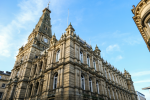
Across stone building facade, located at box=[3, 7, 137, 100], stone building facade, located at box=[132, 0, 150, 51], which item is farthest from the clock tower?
stone building facade, located at box=[132, 0, 150, 51]

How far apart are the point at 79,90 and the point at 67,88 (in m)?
2.46

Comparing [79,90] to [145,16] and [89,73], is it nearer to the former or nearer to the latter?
[89,73]

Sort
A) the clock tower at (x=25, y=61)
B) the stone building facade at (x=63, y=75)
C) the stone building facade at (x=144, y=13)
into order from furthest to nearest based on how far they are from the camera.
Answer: the clock tower at (x=25, y=61)
the stone building facade at (x=63, y=75)
the stone building facade at (x=144, y=13)

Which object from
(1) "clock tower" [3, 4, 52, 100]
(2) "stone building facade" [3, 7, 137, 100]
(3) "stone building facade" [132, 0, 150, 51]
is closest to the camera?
(3) "stone building facade" [132, 0, 150, 51]

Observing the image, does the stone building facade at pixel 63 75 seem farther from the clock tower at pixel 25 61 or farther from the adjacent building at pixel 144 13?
the adjacent building at pixel 144 13

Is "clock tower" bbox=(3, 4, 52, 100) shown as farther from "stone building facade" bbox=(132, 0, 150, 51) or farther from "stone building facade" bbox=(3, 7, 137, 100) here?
"stone building facade" bbox=(132, 0, 150, 51)

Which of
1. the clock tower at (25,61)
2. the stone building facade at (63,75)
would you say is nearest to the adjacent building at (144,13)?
the stone building facade at (63,75)

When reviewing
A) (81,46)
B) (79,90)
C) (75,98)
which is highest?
(81,46)

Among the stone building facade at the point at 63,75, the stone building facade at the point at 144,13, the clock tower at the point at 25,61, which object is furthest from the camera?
the clock tower at the point at 25,61

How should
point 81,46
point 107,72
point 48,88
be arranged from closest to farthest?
point 48,88 → point 81,46 → point 107,72

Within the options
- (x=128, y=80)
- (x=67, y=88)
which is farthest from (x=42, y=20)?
(x=128, y=80)

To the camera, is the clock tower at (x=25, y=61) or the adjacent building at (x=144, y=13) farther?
the clock tower at (x=25, y=61)

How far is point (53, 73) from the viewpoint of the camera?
2222cm

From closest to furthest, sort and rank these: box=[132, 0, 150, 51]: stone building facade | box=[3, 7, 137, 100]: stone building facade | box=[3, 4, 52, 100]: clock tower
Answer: box=[132, 0, 150, 51]: stone building facade
box=[3, 7, 137, 100]: stone building facade
box=[3, 4, 52, 100]: clock tower
